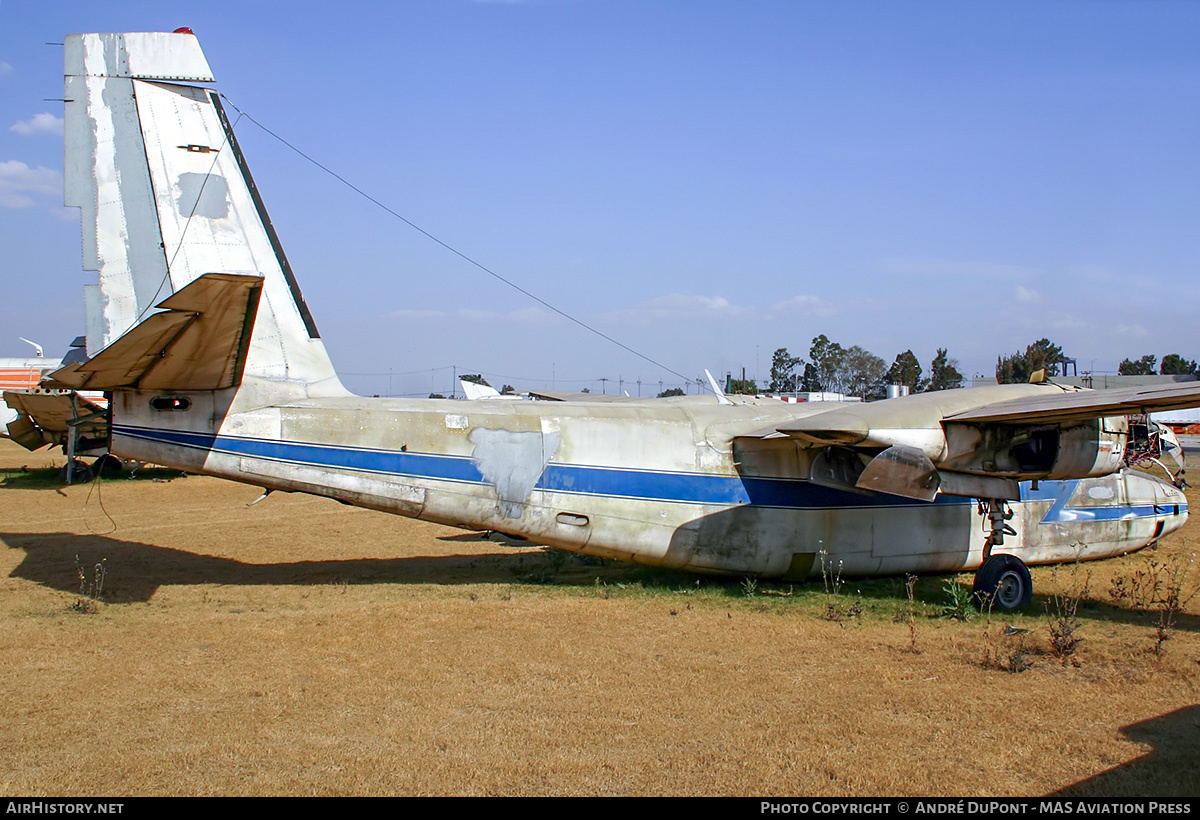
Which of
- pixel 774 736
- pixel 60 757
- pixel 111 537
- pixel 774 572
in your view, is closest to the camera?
pixel 60 757

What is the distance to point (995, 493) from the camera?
995 cm

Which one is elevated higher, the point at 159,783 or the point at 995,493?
the point at 995,493

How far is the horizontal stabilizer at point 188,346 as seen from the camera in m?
7.34

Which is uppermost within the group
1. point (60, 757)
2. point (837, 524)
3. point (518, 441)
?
point (518, 441)

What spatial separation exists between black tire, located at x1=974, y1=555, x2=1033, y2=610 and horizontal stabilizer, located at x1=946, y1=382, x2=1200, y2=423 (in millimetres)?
1873

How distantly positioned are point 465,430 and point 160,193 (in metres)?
4.45

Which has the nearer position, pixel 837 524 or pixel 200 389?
pixel 200 389

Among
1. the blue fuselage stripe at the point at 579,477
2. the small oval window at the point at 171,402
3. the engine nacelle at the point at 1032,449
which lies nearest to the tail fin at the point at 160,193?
the small oval window at the point at 171,402

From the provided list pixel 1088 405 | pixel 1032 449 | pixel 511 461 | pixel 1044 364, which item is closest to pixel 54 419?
pixel 511 461

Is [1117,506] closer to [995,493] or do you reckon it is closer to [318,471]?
[995,493]

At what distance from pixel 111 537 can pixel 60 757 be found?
10.4m

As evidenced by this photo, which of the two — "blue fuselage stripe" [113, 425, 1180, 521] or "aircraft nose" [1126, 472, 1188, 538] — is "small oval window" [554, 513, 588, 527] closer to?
"blue fuselage stripe" [113, 425, 1180, 521]

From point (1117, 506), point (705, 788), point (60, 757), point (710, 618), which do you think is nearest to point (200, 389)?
point (60, 757)

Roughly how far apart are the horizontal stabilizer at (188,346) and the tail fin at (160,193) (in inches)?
12.1
